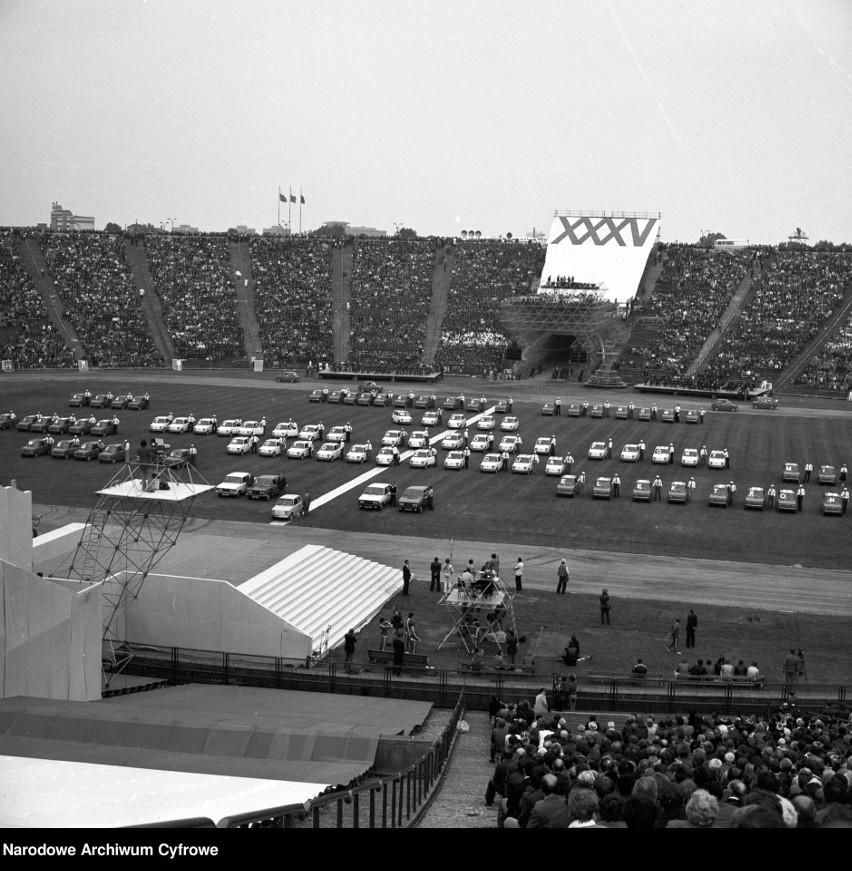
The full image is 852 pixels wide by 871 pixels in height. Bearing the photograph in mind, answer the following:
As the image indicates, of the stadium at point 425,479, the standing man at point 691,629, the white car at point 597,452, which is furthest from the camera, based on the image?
the white car at point 597,452

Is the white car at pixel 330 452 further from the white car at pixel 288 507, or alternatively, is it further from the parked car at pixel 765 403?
the parked car at pixel 765 403

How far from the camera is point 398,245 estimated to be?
115m

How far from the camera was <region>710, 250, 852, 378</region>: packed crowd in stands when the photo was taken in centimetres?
9025

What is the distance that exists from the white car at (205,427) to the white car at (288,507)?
17565 millimetres

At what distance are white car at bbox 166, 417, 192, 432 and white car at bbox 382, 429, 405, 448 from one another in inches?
435

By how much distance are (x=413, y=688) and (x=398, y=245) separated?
9452 centimetres

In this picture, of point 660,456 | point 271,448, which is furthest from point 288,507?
point 660,456

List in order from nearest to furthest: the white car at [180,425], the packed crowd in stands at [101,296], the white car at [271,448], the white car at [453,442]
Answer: the white car at [271,448] < the white car at [453,442] < the white car at [180,425] < the packed crowd in stands at [101,296]

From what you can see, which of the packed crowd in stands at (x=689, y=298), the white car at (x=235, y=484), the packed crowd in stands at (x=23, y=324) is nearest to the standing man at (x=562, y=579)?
the white car at (x=235, y=484)

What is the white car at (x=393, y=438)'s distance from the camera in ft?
188
